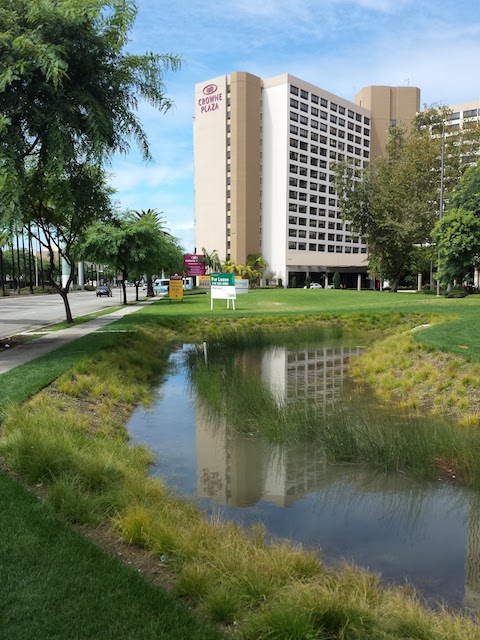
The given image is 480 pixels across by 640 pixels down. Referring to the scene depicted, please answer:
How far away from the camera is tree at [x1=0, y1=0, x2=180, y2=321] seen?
480 inches

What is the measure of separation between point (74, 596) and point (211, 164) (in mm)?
104664

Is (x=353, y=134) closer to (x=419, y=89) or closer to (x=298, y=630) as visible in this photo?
(x=419, y=89)

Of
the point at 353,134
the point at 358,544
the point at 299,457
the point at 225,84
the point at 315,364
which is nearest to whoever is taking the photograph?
the point at 358,544

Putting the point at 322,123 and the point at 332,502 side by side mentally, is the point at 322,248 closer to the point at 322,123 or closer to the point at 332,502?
the point at 322,123

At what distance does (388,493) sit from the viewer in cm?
718

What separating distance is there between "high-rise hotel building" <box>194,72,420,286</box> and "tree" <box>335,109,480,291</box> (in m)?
38.6

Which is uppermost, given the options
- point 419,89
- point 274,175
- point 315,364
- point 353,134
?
point 419,89

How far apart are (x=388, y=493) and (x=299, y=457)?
1.74m

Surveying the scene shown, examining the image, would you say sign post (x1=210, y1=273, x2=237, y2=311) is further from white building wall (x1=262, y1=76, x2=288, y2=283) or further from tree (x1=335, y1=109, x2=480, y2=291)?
white building wall (x1=262, y1=76, x2=288, y2=283)

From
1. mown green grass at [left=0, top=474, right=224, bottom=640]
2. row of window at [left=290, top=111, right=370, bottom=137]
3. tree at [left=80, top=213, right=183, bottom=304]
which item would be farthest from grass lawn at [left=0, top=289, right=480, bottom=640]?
row of window at [left=290, top=111, right=370, bottom=137]

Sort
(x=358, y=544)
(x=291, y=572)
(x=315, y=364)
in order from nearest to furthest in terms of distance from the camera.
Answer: (x=291, y=572) < (x=358, y=544) < (x=315, y=364)

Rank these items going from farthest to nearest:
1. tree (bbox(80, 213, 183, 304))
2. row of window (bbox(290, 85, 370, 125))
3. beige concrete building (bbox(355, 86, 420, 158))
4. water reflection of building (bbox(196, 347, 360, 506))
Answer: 1. beige concrete building (bbox(355, 86, 420, 158))
2. row of window (bbox(290, 85, 370, 125))
3. tree (bbox(80, 213, 183, 304))
4. water reflection of building (bbox(196, 347, 360, 506))

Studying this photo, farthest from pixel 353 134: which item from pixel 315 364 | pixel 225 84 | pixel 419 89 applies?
pixel 315 364

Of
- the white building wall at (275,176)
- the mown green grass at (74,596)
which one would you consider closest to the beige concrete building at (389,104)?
the white building wall at (275,176)
